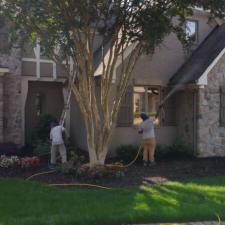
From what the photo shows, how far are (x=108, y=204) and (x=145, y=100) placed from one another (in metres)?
8.20

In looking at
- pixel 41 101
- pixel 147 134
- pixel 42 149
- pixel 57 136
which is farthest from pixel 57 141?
pixel 41 101

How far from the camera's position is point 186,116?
16188mm

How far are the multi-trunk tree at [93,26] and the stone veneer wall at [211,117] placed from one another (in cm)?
391

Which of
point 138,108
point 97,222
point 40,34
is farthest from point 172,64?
point 97,222

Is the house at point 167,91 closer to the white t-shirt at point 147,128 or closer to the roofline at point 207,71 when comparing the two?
the roofline at point 207,71

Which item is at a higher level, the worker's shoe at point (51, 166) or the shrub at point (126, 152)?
the shrub at point (126, 152)

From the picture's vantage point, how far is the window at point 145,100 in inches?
624

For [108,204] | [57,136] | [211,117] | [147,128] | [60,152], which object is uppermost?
[211,117]

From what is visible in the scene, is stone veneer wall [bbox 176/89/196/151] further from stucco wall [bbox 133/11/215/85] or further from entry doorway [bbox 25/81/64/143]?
entry doorway [bbox 25/81/64/143]

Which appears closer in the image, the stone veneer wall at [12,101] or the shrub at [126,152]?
the shrub at [126,152]

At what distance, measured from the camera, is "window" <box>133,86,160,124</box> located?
52.0 feet

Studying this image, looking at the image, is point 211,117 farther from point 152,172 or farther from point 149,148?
point 152,172

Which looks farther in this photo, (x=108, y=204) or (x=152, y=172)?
(x=152, y=172)

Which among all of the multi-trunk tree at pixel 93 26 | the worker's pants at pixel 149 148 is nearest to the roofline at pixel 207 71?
the worker's pants at pixel 149 148
